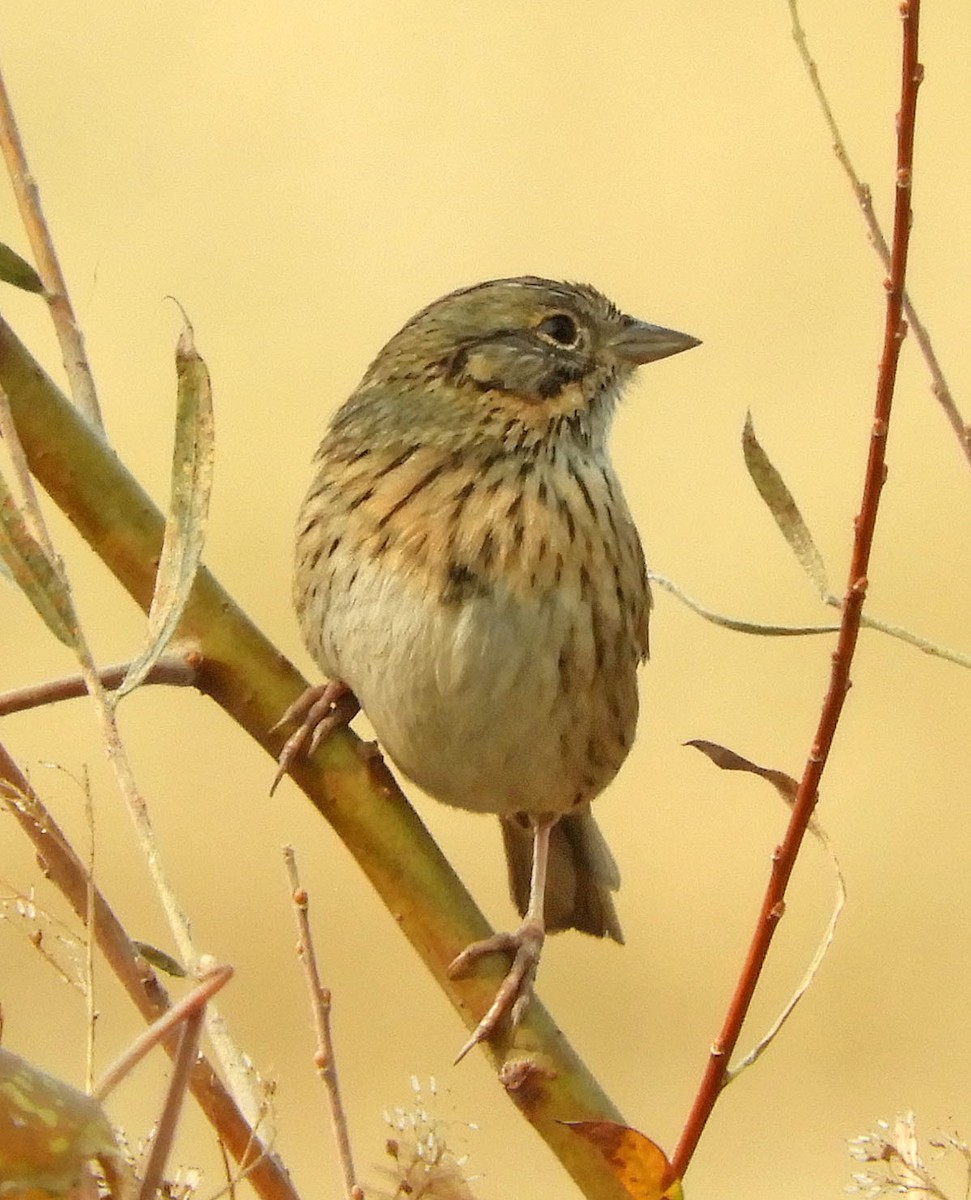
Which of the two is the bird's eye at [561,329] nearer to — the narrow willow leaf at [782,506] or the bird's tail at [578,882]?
the bird's tail at [578,882]

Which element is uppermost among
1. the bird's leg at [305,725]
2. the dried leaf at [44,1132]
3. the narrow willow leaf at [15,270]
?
the narrow willow leaf at [15,270]

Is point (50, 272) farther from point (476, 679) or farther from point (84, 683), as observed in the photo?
point (476, 679)

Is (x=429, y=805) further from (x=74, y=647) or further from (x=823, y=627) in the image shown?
(x=74, y=647)

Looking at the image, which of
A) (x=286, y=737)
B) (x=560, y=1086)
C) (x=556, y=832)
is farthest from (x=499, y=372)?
(x=560, y=1086)

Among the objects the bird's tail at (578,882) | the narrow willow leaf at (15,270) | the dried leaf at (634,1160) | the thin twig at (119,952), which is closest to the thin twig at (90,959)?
the thin twig at (119,952)

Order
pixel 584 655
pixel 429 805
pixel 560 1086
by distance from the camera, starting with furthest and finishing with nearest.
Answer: pixel 429 805 < pixel 584 655 < pixel 560 1086

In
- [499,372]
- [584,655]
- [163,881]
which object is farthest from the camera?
[499,372]
